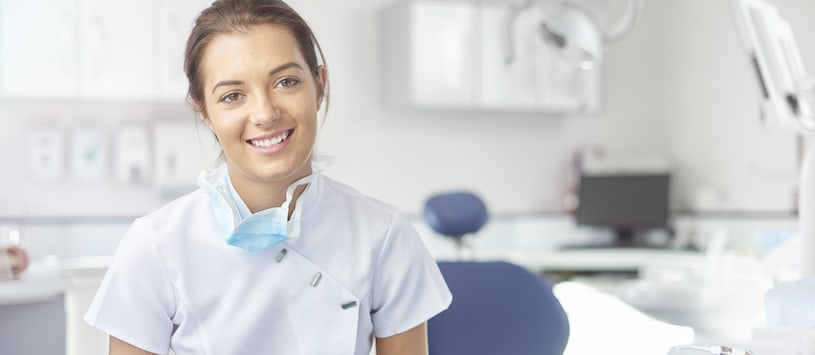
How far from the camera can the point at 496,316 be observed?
198 centimetres

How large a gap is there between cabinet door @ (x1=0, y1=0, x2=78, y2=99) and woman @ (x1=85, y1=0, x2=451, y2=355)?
3.19 m

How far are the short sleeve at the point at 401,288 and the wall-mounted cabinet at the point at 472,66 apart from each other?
3462 mm

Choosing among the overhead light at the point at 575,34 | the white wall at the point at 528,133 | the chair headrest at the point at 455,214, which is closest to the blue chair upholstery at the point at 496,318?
the chair headrest at the point at 455,214

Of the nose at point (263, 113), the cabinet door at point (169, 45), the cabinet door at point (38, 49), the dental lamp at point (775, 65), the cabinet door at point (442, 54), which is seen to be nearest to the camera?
the nose at point (263, 113)

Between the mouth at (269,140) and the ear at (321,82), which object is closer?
the mouth at (269,140)

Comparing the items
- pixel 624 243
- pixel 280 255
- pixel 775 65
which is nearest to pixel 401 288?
pixel 280 255

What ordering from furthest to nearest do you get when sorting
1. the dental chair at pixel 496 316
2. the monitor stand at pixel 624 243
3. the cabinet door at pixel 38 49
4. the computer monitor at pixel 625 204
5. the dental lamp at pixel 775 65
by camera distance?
1. the computer monitor at pixel 625 204
2. the monitor stand at pixel 624 243
3. the cabinet door at pixel 38 49
4. the dental lamp at pixel 775 65
5. the dental chair at pixel 496 316

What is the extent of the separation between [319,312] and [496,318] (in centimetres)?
61

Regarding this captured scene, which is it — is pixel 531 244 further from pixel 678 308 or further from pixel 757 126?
pixel 678 308

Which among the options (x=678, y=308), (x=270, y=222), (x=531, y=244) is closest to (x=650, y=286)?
(x=678, y=308)

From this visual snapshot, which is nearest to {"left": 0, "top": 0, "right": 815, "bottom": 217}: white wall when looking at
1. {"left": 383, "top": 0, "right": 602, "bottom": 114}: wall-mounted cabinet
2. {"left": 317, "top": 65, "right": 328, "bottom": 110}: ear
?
{"left": 383, "top": 0, "right": 602, "bottom": 114}: wall-mounted cabinet

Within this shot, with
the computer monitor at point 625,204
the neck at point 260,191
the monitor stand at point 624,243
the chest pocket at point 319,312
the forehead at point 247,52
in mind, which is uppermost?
the forehead at point 247,52

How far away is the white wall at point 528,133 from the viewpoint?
471cm

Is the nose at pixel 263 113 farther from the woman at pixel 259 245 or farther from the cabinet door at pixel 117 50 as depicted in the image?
the cabinet door at pixel 117 50
